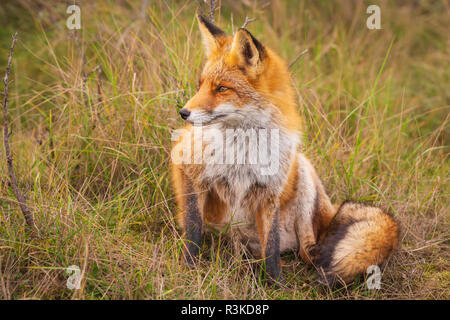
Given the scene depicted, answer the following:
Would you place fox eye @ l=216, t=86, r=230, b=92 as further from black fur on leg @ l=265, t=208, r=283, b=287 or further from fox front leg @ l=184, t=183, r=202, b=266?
black fur on leg @ l=265, t=208, r=283, b=287

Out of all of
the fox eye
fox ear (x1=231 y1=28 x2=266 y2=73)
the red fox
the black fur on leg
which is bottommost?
the black fur on leg

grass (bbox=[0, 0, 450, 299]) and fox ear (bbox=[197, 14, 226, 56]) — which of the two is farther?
fox ear (bbox=[197, 14, 226, 56])

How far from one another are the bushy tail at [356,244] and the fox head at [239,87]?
2.94 ft

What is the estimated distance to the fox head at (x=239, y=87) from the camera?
2.68 m

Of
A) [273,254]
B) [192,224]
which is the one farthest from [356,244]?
[192,224]

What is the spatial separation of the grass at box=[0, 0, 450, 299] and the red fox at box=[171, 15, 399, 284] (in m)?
0.18

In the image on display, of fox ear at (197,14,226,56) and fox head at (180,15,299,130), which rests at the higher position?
fox ear at (197,14,226,56)

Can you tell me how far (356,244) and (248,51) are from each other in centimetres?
153

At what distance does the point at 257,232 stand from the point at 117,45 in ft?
8.35

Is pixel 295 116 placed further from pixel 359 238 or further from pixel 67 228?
pixel 67 228

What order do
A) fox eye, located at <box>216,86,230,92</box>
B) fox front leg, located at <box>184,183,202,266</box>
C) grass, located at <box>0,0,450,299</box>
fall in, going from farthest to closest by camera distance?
fox front leg, located at <box>184,183,202,266</box>, fox eye, located at <box>216,86,230,92</box>, grass, located at <box>0,0,450,299</box>

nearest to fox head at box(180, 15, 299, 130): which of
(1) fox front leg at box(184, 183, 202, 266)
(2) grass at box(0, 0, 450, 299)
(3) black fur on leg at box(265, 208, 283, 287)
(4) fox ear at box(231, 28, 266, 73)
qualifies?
(4) fox ear at box(231, 28, 266, 73)

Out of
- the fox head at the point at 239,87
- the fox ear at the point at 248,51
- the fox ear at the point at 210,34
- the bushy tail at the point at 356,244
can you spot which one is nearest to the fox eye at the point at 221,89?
the fox head at the point at 239,87

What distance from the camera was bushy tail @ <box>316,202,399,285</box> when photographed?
2840 mm
